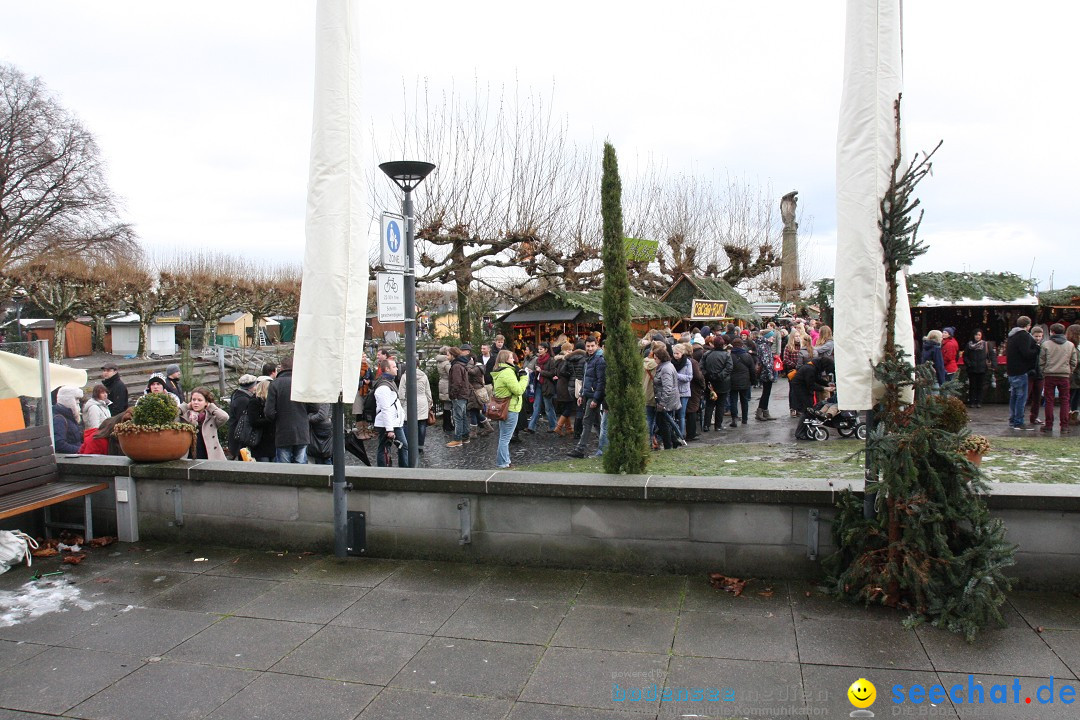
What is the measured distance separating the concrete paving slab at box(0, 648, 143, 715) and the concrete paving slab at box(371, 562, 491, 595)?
5.65ft

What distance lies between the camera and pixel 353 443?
9555 mm

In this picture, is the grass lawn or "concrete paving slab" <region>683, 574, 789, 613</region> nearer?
"concrete paving slab" <region>683, 574, 789, 613</region>

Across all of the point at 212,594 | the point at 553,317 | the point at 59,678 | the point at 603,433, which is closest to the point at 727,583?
the point at 212,594

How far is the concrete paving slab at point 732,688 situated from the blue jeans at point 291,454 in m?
5.80

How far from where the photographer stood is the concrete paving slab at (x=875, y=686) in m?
3.40

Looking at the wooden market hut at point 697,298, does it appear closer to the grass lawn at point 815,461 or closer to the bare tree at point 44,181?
the grass lawn at point 815,461

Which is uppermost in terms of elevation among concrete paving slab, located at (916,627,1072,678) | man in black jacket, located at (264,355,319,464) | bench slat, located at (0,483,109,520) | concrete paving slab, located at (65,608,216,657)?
man in black jacket, located at (264,355,319,464)

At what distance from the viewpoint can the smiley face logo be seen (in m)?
3.47

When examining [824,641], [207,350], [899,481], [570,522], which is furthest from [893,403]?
[207,350]

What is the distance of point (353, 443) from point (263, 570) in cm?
399

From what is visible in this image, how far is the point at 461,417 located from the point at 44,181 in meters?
42.1

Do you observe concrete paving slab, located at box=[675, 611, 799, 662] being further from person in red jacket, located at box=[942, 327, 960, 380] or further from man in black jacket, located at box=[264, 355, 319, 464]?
person in red jacket, located at box=[942, 327, 960, 380]

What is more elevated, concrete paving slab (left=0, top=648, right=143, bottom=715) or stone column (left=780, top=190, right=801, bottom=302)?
stone column (left=780, top=190, right=801, bottom=302)

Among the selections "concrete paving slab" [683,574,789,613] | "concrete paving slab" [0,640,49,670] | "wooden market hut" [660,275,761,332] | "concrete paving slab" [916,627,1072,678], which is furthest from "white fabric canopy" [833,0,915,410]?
"wooden market hut" [660,275,761,332]
